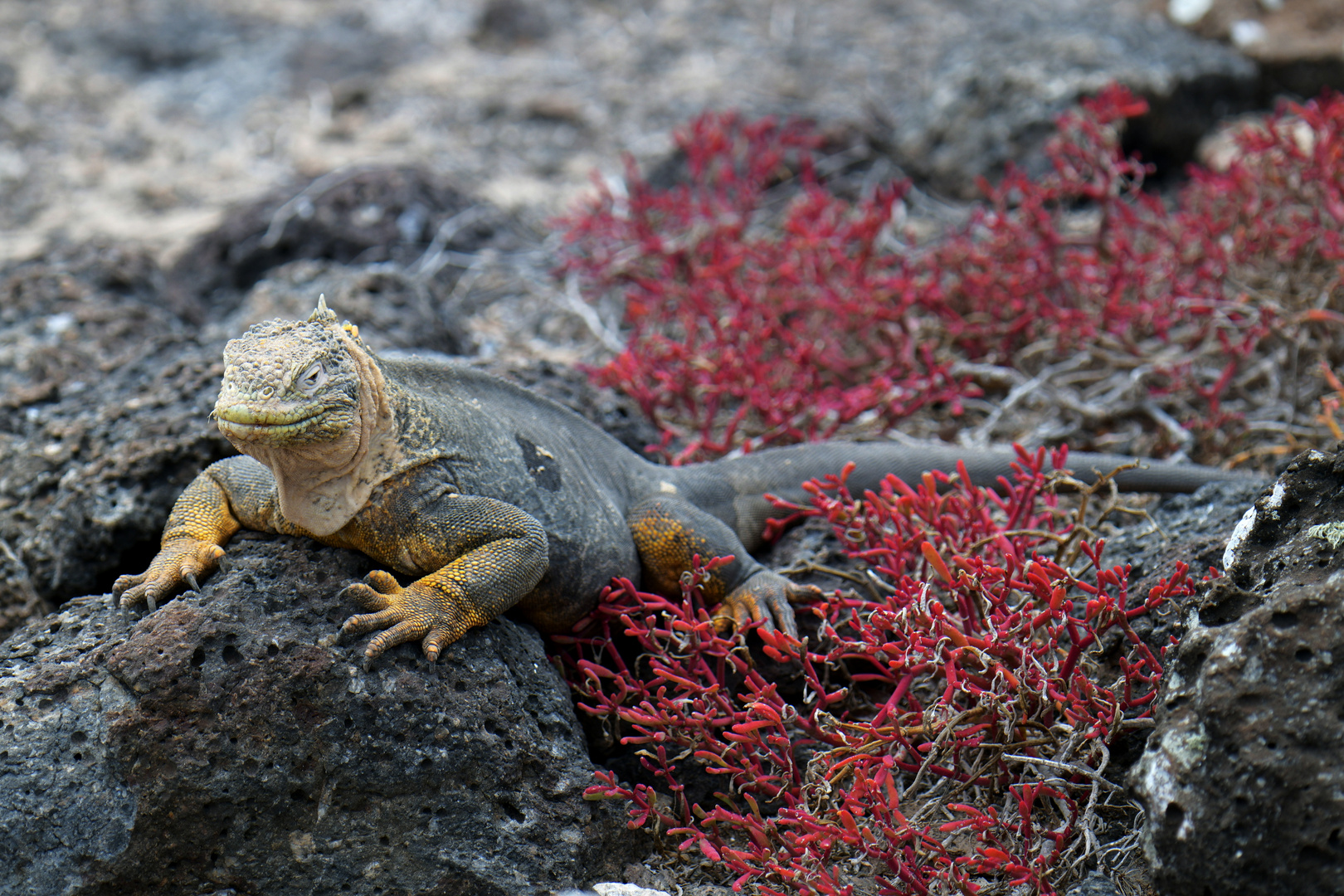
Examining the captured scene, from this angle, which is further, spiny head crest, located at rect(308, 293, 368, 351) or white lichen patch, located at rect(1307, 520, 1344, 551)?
spiny head crest, located at rect(308, 293, 368, 351)

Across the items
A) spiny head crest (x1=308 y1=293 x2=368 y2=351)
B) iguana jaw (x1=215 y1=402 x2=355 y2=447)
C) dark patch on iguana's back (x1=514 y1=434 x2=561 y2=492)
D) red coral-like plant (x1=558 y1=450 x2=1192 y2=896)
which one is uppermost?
spiny head crest (x1=308 y1=293 x2=368 y2=351)

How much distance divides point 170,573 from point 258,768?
589 millimetres

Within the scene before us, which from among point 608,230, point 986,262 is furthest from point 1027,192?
point 608,230

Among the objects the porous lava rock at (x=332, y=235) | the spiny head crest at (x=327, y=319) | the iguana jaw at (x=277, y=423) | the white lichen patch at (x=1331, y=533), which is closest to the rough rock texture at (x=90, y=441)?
the spiny head crest at (x=327, y=319)

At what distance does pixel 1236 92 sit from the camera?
24.7 ft

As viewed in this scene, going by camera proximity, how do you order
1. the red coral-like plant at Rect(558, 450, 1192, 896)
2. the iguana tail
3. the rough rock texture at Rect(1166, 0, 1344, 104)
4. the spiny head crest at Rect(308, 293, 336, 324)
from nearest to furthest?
the red coral-like plant at Rect(558, 450, 1192, 896), the spiny head crest at Rect(308, 293, 336, 324), the iguana tail, the rough rock texture at Rect(1166, 0, 1344, 104)

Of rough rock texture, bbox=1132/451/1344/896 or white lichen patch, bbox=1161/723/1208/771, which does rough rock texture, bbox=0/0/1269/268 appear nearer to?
rough rock texture, bbox=1132/451/1344/896

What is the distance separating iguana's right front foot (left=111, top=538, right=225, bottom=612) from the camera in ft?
9.00

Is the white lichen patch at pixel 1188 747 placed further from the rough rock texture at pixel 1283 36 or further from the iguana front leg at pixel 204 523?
the rough rock texture at pixel 1283 36

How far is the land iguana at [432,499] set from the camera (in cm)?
265

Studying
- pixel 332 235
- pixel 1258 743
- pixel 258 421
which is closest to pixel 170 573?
pixel 258 421

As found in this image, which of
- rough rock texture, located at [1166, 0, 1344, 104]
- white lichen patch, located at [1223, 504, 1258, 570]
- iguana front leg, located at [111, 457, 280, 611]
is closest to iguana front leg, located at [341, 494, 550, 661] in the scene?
iguana front leg, located at [111, 457, 280, 611]

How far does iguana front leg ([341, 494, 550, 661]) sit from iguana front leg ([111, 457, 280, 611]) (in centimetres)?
34

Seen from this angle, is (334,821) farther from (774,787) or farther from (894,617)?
(894,617)
